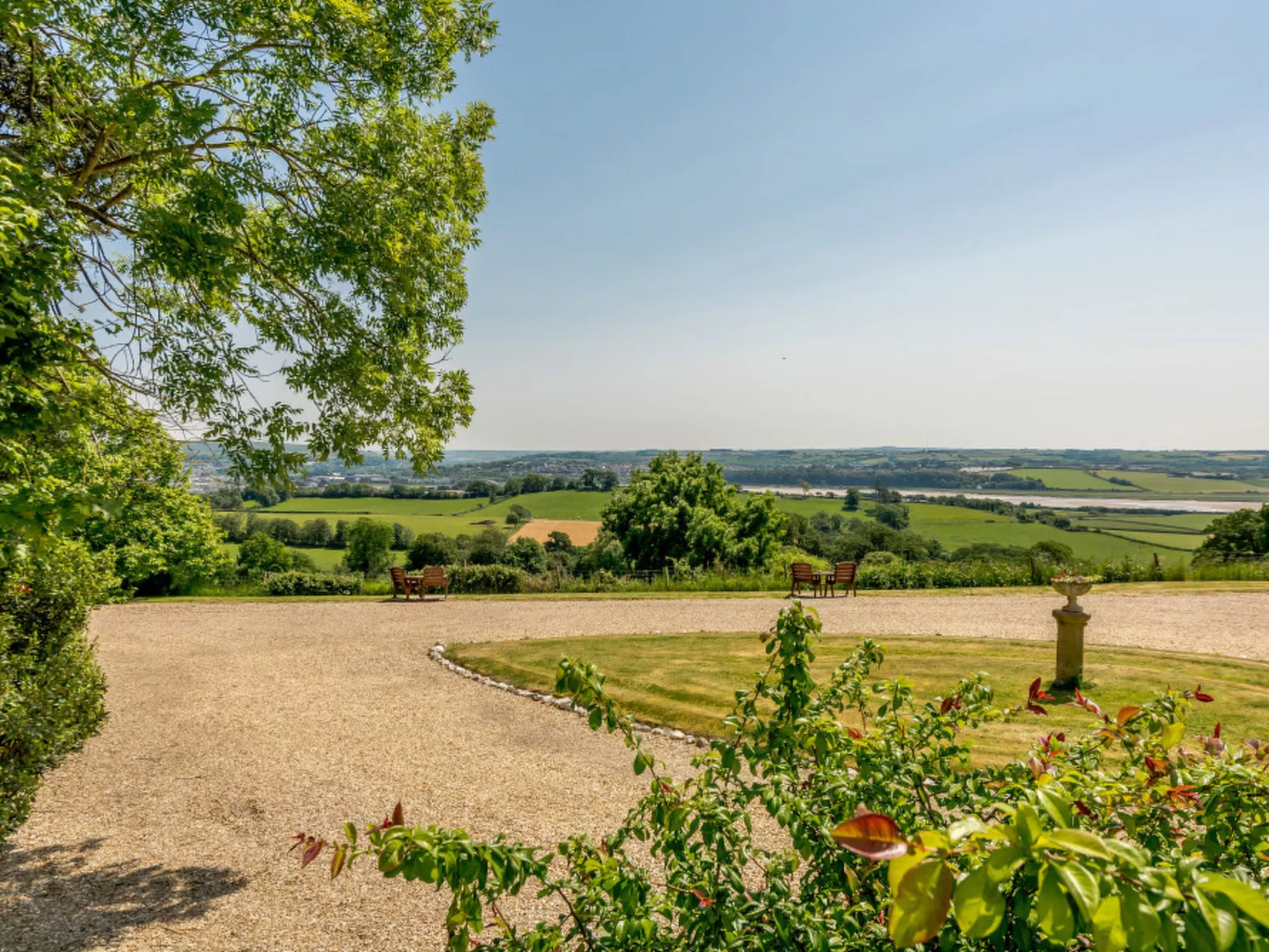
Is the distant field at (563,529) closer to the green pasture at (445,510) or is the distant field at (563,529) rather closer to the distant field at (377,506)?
the green pasture at (445,510)

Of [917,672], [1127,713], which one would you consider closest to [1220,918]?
[1127,713]

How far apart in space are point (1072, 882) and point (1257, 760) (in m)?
3.19

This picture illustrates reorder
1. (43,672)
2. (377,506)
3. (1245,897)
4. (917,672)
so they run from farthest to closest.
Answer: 1. (377,506)
2. (917,672)
3. (43,672)
4. (1245,897)

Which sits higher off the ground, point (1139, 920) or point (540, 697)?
point (1139, 920)

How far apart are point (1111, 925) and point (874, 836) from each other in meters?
0.32

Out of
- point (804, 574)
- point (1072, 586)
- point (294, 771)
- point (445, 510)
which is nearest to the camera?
point (294, 771)

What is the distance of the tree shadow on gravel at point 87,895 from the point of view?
428 centimetres

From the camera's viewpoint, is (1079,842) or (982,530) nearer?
(1079,842)

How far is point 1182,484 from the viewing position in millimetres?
94625

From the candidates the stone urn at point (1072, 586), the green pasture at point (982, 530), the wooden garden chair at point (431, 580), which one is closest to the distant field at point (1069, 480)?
the green pasture at point (982, 530)

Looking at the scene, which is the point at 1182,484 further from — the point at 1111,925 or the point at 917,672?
the point at 1111,925

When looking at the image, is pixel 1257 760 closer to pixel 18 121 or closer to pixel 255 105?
pixel 255 105

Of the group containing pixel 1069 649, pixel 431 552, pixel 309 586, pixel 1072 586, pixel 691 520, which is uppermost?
pixel 1072 586

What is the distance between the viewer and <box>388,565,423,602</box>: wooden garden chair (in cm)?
1683
